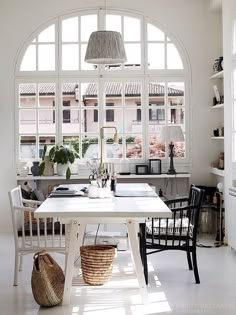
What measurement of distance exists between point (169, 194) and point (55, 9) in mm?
2992

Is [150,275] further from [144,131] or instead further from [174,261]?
[144,131]

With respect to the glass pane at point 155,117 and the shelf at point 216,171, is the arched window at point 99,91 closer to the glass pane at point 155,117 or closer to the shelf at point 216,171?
the glass pane at point 155,117

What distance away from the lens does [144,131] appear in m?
7.20

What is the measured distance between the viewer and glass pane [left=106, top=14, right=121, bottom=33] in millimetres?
7168

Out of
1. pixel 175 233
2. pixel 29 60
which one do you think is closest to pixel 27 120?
pixel 29 60

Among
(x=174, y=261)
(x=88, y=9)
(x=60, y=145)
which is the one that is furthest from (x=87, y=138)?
(x=174, y=261)

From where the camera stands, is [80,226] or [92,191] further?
[92,191]

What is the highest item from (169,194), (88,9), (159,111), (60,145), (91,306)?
(88,9)

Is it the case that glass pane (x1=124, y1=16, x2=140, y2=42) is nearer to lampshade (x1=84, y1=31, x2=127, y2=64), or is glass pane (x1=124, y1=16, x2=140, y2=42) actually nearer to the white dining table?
lampshade (x1=84, y1=31, x2=127, y2=64)

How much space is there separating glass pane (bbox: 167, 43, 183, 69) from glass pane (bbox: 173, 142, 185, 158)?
1.06 m

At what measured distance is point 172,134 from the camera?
6.62m

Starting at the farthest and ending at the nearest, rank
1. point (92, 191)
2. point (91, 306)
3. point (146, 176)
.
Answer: point (146, 176) < point (92, 191) < point (91, 306)

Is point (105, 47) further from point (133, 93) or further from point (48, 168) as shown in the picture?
point (48, 168)

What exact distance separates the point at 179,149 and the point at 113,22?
1.98m
